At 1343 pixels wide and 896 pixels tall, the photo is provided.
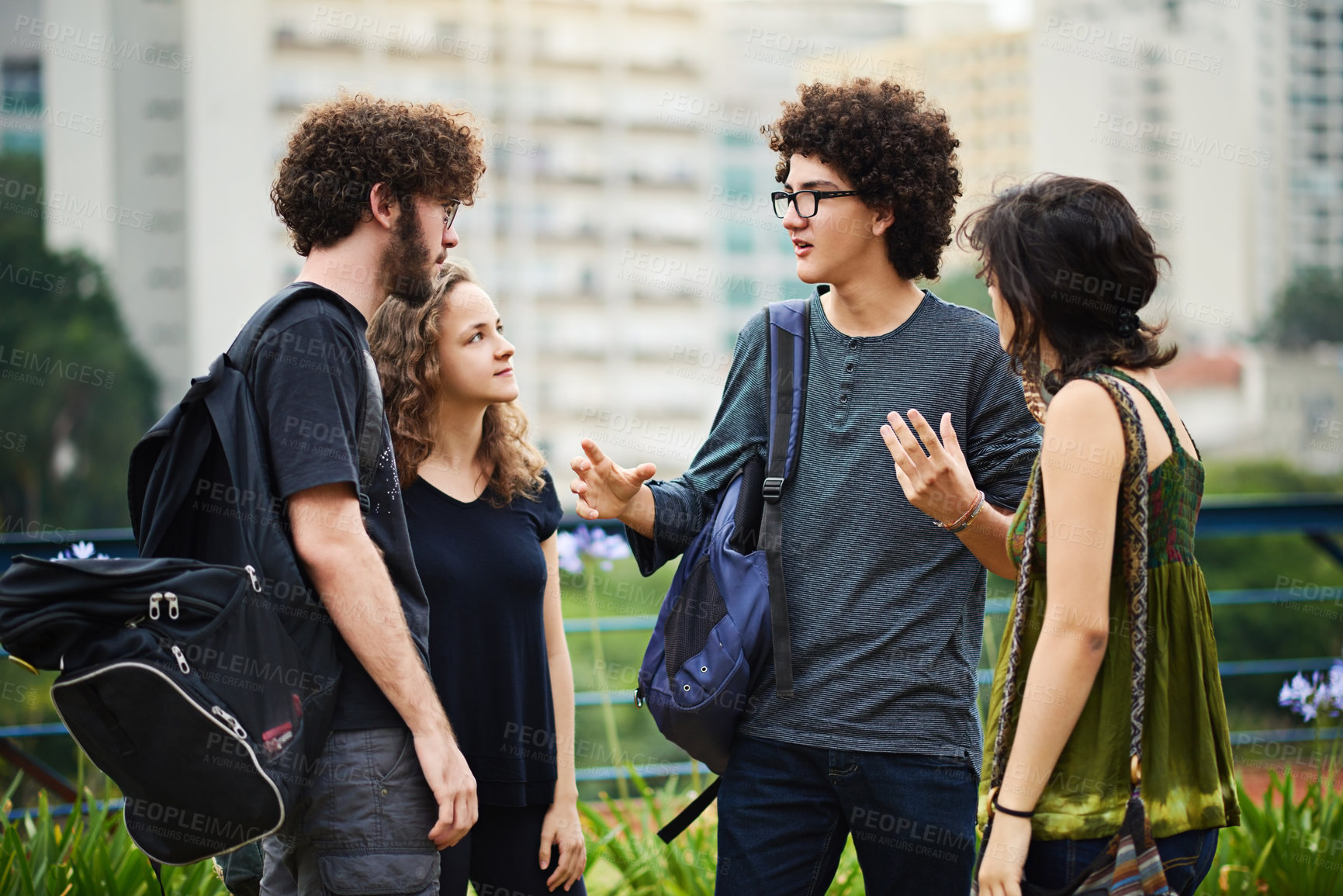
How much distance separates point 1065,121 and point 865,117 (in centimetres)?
8970

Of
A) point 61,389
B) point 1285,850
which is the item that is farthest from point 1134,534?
point 61,389

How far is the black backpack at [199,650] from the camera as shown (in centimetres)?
165

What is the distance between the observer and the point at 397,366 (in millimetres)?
2480

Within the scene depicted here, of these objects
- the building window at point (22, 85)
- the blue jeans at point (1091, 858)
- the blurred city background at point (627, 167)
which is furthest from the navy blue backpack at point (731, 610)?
the building window at point (22, 85)

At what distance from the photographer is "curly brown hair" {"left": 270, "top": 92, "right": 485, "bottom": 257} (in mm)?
2014

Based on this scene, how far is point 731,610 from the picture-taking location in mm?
2297

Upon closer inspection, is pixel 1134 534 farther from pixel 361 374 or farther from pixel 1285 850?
pixel 1285 850

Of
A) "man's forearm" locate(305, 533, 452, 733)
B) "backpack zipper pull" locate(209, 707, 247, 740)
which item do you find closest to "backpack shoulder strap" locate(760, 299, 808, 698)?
"man's forearm" locate(305, 533, 452, 733)

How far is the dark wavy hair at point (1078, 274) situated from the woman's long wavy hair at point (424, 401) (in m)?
1.11

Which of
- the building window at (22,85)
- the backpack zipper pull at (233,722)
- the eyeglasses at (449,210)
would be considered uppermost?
the building window at (22,85)

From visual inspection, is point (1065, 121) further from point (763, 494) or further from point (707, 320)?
point (763, 494)

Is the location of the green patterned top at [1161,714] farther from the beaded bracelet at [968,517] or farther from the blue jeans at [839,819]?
the blue jeans at [839,819]

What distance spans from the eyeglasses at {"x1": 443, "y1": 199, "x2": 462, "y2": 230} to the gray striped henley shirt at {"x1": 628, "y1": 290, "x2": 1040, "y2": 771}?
748 mm

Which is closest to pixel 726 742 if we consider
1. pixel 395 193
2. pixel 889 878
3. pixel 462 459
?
pixel 889 878
